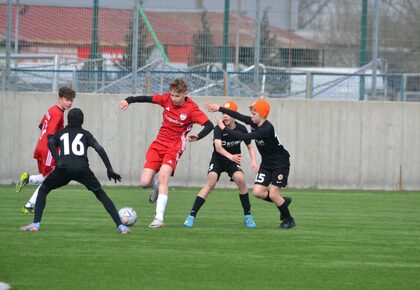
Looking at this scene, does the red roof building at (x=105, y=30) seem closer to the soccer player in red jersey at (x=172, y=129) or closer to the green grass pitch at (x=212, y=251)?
the green grass pitch at (x=212, y=251)

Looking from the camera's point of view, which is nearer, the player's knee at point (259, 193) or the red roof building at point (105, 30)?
the player's knee at point (259, 193)

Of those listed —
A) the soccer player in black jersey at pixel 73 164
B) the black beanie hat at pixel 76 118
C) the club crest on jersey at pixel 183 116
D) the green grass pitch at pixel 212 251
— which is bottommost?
the green grass pitch at pixel 212 251

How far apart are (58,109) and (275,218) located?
4.07 m

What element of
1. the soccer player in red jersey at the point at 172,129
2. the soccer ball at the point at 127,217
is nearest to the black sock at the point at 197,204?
the soccer player in red jersey at the point at 172,129

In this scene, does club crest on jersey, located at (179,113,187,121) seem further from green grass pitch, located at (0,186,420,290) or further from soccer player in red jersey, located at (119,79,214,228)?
green grass pitch, located at (0,186,420,290)

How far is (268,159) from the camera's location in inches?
555

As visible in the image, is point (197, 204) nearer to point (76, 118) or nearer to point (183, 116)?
point (183, 116)

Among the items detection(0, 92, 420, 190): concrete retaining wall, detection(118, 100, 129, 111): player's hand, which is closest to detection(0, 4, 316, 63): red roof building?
detection(0, 92, 420, 190): concrete retaining wall

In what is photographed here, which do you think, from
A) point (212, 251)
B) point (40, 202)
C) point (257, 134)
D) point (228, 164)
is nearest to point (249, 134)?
point (257, 134)

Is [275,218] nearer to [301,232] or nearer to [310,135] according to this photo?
[301,232]

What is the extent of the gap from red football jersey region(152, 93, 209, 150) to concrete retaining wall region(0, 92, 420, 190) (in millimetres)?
9889

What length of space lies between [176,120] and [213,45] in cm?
1015

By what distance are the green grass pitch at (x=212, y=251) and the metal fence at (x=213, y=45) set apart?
682cm

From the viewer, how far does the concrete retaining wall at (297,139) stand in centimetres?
2388
